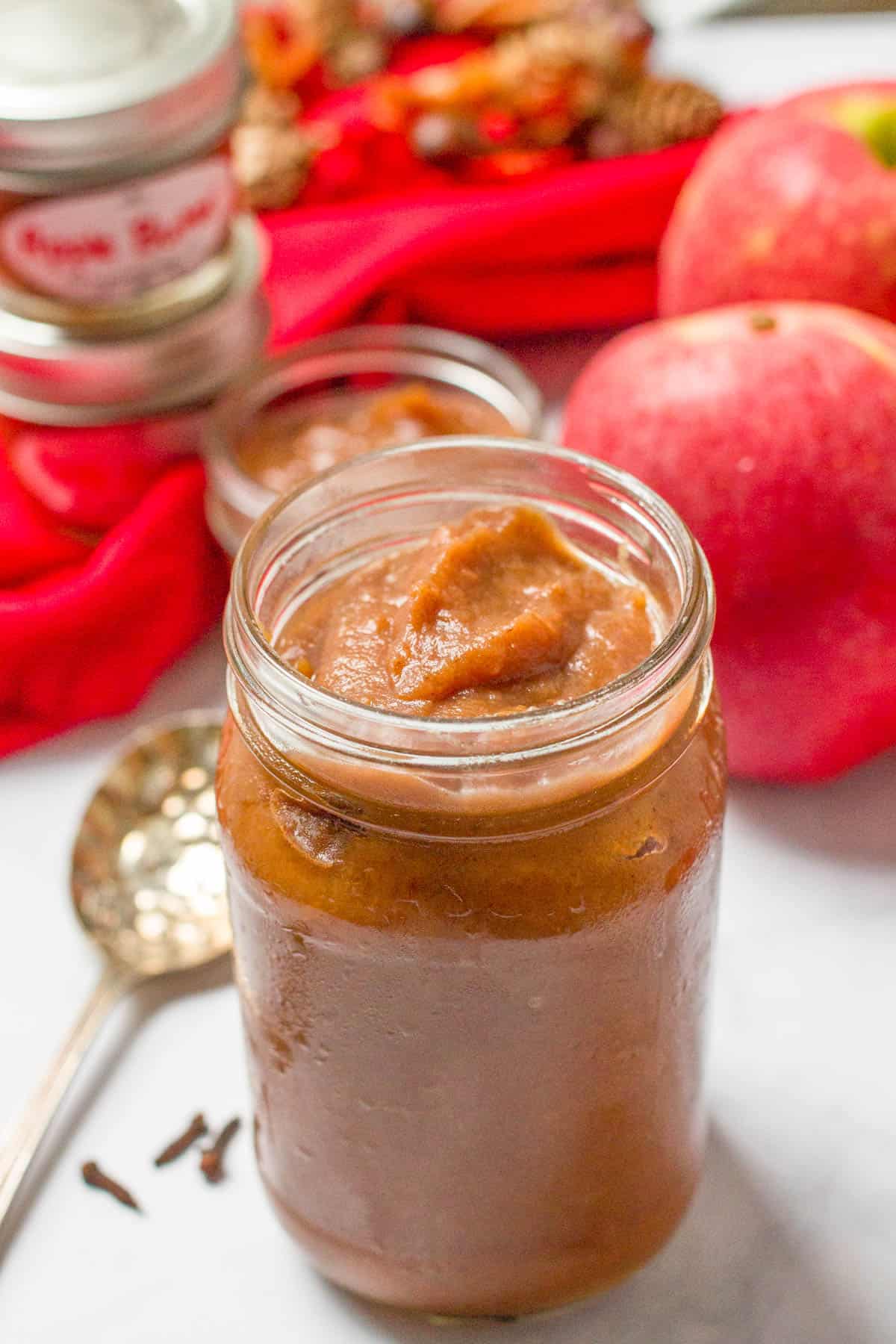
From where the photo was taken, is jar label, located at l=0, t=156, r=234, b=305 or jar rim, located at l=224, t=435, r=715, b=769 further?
jar label, located at l=0, t=156, r=234, b=305

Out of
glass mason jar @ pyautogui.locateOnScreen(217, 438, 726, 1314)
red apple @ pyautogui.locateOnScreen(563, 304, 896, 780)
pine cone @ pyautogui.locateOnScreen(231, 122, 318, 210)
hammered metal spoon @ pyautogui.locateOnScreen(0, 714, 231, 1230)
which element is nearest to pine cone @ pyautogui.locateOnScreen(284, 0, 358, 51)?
pine cone @ pyautogui.locateOnScreen(231, 122, 318, 210)

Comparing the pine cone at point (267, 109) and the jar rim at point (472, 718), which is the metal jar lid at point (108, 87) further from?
the jar rim at point (472, 718)

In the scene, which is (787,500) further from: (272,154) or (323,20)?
(323,20)

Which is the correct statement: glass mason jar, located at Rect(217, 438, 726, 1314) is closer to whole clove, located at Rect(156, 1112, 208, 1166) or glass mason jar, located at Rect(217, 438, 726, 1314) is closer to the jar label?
whole clove, located at Rect(156, 1112, 208, 1166)

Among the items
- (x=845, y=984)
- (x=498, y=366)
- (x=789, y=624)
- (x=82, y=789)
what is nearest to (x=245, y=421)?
(x=498, y=366)

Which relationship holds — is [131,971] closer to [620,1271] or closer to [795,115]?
[620,1271]
